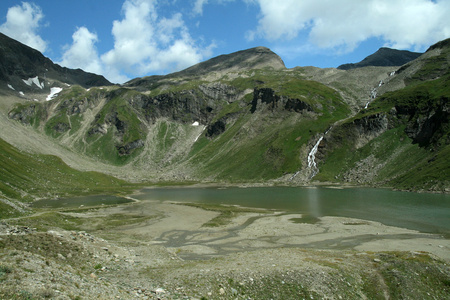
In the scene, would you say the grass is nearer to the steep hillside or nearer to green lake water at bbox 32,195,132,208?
green lake water at bbox 32,195,132,208

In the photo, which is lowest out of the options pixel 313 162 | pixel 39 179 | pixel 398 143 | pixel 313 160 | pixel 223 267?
pixel 39 179

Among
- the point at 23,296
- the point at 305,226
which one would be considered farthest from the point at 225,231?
the point at 23,296

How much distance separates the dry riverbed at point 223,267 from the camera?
18.8 metres

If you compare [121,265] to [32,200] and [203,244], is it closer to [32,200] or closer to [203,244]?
[203,244]

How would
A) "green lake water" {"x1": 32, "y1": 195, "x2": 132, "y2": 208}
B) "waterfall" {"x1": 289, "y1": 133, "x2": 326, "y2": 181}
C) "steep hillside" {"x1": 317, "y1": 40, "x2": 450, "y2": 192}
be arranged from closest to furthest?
"green lake water" {"x1": 32, "y1": 195, "x2": 132, "y2": 208}
"steep hillside" {"x1": 317, "y1": 40, "x2": 450, "y2": 192}
"waterfall" {"x1": 289, "y1": 133, "x2": 326, "y2": 181}

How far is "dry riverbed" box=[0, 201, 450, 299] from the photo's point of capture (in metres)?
18.8

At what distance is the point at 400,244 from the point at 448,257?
24.1 ft

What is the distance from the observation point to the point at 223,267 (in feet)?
92.3

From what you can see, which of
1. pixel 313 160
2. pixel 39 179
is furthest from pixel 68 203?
pixel 313 160

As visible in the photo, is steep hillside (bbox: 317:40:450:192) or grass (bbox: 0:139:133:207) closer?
grass (bbox: 0:139:133:207)

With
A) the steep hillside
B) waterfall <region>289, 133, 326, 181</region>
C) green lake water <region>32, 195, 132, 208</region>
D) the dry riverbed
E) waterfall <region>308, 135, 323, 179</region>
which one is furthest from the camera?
waterfall <region>308, 135, 323, 179</region>

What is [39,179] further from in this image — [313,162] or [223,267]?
[313,162]

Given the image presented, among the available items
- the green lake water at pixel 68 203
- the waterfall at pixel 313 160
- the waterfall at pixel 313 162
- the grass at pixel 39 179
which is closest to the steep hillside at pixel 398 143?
the waterfall at pixel 313 160

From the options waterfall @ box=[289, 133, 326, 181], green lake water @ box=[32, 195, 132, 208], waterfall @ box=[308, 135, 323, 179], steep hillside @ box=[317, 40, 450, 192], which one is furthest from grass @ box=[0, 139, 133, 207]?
steep hillside @ box=[317, 40, 450, 192]
